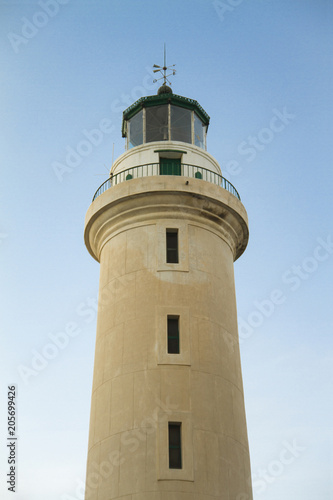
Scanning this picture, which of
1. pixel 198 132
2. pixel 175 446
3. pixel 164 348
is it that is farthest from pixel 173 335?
pixel 198 132

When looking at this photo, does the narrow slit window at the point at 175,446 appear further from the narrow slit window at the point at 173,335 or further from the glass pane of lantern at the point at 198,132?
the glass pane of lantern at the point at 198,132

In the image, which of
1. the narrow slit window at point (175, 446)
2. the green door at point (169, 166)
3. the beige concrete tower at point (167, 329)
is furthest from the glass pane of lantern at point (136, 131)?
the narrow slit window at point (175, 446)

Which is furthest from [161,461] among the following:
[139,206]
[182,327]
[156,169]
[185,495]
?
[156,169]

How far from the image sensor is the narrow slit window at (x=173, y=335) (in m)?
23.0

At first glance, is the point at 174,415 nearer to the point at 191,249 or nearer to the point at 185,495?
the point at 185,495

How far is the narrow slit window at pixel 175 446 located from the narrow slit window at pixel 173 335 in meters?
2.76

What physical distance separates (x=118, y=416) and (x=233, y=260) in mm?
9509

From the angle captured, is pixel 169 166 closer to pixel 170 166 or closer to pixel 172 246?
pixel 170 166

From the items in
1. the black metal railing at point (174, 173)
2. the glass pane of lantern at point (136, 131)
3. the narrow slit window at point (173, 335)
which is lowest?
the narrow slit window at point (173, 335)

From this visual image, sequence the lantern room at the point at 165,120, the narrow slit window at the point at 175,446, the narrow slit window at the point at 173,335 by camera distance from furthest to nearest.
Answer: the lantern room at the point at 165,120 → the narrow slit window at the point at 173,335 → the narrow slit window at the point at 175,446

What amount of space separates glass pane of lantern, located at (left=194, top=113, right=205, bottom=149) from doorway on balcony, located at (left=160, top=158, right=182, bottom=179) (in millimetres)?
2012

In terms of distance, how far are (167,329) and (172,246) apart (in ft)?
12.2

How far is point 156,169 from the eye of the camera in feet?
89.9

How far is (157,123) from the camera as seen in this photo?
29.3 metres
